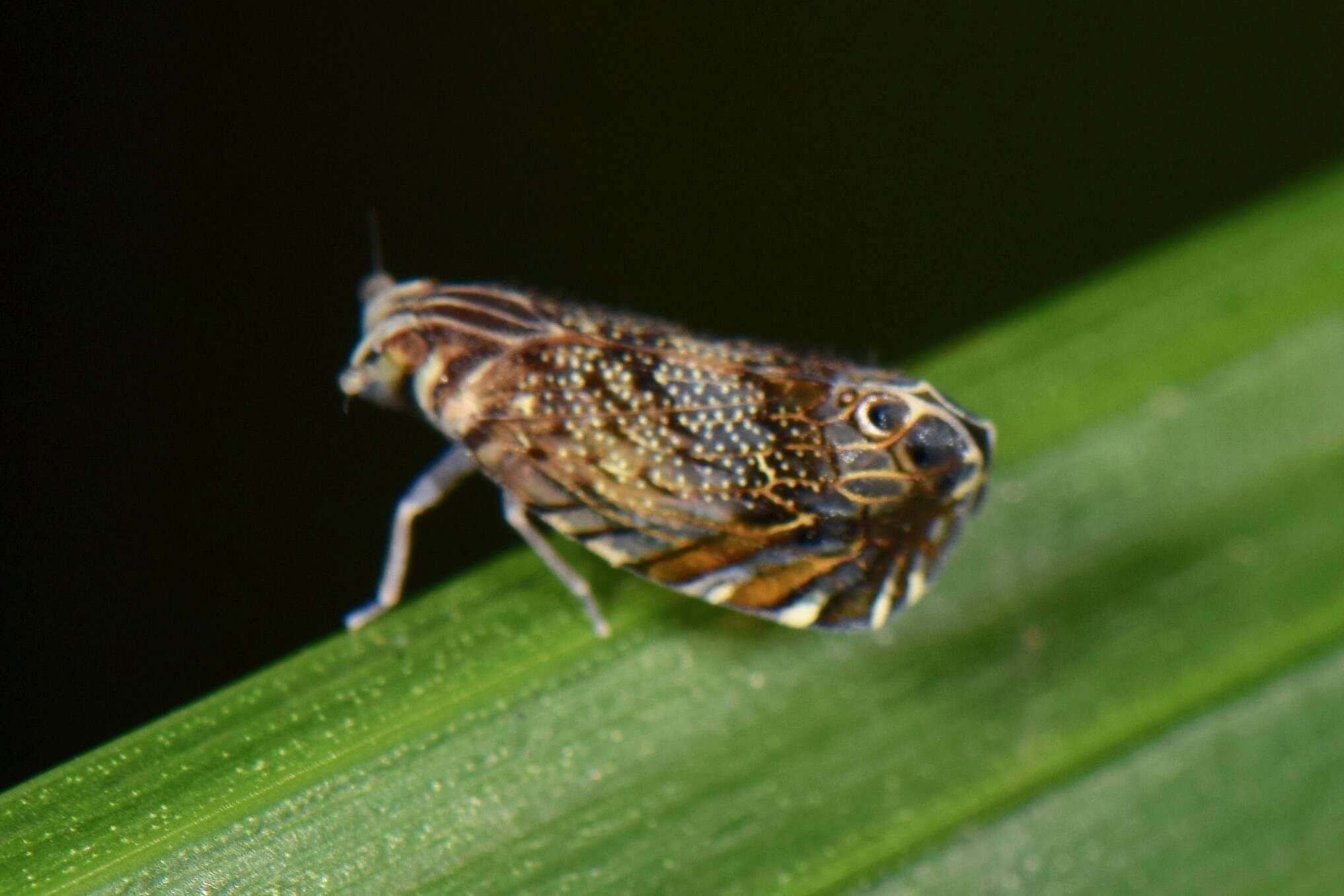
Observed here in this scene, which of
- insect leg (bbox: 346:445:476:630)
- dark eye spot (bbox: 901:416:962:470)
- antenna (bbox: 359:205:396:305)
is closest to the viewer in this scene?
dark eye spot (bbox: 901:416:962:470)

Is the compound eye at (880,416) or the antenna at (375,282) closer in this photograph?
the compound eye at (880,416)

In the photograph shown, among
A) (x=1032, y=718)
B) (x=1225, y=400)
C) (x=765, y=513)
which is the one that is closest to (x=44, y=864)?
(x=765, y=513)

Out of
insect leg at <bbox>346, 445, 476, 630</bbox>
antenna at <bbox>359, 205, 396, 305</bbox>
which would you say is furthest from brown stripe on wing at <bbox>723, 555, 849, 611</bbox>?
antenna at <bbox>359, 205, 396, 305</bbox>

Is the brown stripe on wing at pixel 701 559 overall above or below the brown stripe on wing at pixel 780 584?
above

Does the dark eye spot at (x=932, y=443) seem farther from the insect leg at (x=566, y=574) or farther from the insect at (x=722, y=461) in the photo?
the insect leg at (x=566, y=574)

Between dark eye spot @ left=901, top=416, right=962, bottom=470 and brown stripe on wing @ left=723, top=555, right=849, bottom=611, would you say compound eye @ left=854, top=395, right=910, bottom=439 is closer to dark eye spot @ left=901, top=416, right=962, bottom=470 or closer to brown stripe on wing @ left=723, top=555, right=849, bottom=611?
dark eye spot @ left=901, top=416, right=962, bottom=470

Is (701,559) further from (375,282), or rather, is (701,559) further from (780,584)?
(375,282)

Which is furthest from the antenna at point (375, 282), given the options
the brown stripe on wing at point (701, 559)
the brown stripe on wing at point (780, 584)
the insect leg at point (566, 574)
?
the brown stripe on wing at point (780, 584)

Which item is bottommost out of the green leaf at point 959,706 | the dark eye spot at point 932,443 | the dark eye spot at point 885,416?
the green leaf at point 959,706

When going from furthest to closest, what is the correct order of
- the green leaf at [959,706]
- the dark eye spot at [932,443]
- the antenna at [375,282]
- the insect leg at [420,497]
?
the antenna at [375,282] → the insect leg at [420,497] → the dark eye spot at [932,443] → the green leaf at [959,706]
